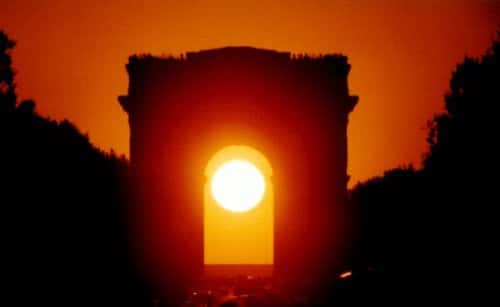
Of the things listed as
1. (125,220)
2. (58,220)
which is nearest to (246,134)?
(125,220)

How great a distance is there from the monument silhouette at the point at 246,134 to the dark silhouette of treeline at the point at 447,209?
198cm

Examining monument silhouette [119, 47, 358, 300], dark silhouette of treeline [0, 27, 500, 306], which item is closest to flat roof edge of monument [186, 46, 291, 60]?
monument silhouette [119, 47, 358, 300]

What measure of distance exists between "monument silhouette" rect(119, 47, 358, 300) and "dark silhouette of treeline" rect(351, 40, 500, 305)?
1.98 m

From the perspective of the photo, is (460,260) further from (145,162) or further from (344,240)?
(145,162)

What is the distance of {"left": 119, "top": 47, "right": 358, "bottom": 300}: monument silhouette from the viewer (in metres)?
34.7

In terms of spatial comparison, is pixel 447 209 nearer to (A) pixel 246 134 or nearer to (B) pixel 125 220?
(B) pixel 125 220

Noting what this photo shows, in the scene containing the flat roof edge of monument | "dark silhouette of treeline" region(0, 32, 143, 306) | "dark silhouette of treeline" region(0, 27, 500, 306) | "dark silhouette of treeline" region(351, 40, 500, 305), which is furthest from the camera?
the flat roof edge of monument

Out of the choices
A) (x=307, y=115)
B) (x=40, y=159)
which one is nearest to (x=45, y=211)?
(x=40, y=159)

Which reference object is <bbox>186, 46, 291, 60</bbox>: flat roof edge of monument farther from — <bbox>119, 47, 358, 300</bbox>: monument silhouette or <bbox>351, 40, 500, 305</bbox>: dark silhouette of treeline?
<bbox>351, 40, 500, 305</bbox>: dark silhouette of treeline

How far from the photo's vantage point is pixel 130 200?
29.9 m

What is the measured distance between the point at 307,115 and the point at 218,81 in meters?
3.62

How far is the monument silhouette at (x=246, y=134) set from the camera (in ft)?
114

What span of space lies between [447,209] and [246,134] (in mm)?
11463

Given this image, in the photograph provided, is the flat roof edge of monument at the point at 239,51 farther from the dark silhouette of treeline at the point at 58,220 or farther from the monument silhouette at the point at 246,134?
the dark silhouette of treeline at the point at 58,220
